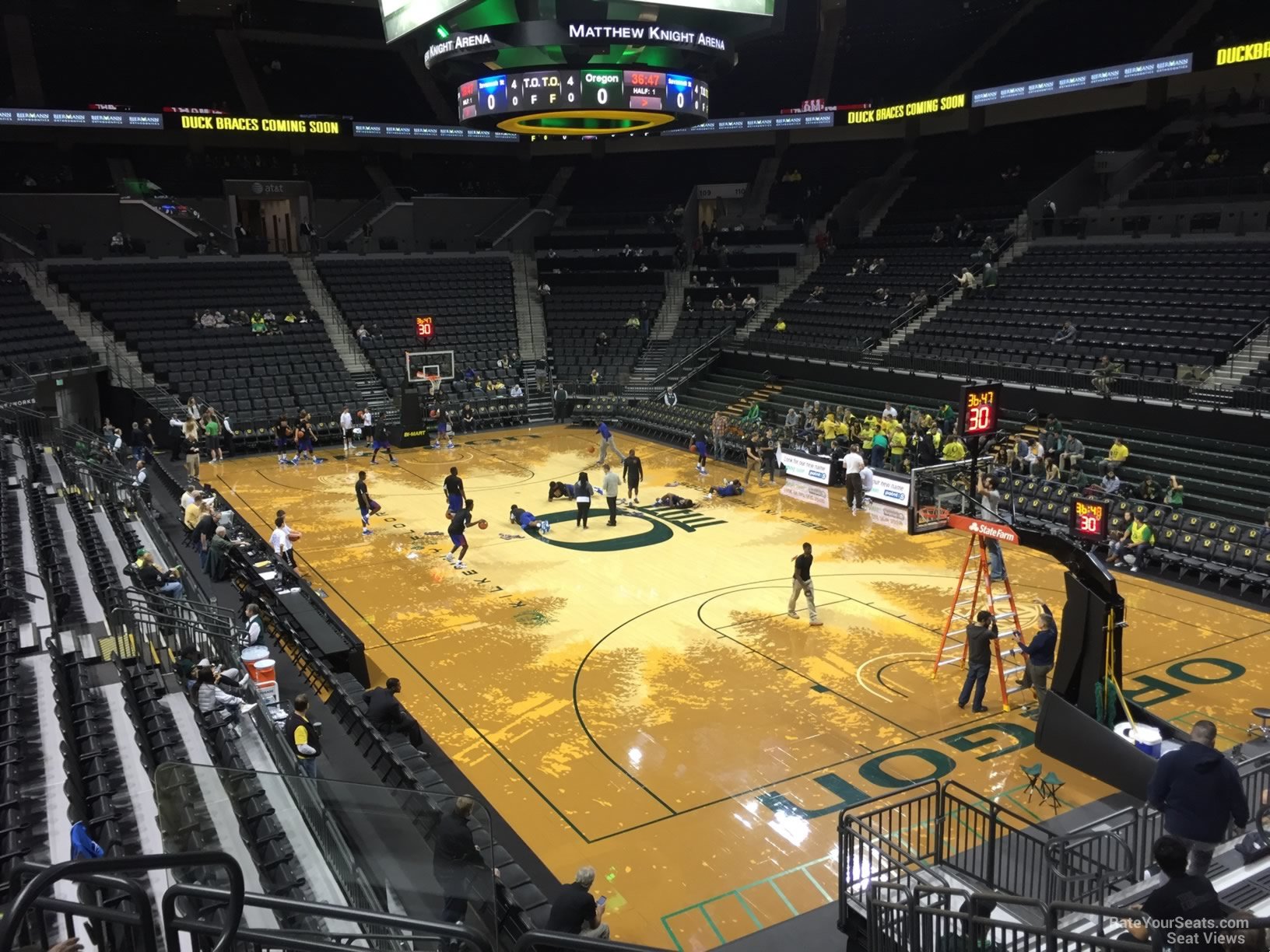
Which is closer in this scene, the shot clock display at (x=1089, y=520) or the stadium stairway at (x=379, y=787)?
the stadium stairway at (x=379, y=787)

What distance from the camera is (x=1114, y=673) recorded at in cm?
1056

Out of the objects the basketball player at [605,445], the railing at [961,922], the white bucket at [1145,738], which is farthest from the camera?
the basketball player at [605,445]

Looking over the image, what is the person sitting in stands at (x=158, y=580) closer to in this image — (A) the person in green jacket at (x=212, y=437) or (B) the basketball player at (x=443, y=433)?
(A) the person in green jacket at (x=212, y=437)

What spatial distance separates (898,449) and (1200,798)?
16824mm

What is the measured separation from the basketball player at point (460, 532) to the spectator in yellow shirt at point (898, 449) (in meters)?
10.1

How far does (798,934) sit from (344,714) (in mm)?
5190

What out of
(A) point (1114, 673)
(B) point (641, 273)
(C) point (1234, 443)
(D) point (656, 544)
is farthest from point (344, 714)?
(B) point (641, 273)

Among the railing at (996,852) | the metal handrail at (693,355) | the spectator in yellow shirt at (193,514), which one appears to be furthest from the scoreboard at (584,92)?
the metal handrail at (693,355)

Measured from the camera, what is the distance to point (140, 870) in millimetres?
2670

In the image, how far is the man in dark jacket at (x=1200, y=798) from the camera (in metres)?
6.49

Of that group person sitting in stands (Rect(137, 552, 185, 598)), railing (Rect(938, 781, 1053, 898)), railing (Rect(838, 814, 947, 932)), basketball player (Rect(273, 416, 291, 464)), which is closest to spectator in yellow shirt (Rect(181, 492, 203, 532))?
person sitting in stands (Rect(137, 552, 185, 598))

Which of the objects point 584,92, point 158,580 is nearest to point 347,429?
point 158,580

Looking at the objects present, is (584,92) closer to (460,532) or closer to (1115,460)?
(460,532)

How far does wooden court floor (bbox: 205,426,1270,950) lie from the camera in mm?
9336
